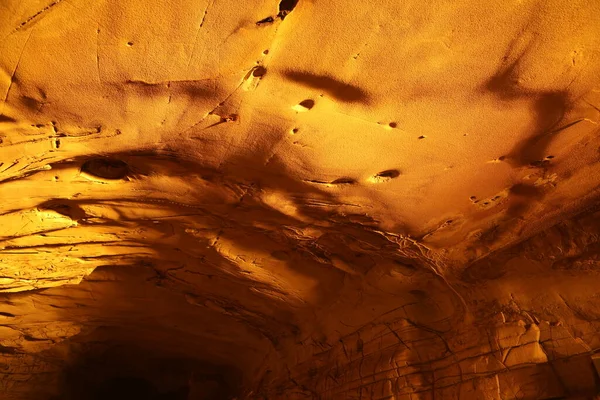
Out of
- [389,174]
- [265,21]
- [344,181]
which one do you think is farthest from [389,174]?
[265,21]

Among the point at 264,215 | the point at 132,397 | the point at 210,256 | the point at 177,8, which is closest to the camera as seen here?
the point at 177,8

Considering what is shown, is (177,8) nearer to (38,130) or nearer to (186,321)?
(38,130)

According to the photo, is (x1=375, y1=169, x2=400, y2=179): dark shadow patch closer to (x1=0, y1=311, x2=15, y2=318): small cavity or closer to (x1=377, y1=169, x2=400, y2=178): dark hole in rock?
(x1=377, y1=169, x2=400, y2=178): dark hole in rock

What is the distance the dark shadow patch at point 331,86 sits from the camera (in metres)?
1.90

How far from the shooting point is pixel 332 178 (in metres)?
2.59

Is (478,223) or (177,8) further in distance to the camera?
(478,223)

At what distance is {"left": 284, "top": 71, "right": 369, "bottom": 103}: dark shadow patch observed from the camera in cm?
190

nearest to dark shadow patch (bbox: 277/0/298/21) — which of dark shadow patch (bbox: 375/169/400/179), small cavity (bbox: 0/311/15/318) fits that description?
dark shadow patch (bbox: 375/169/400/179)

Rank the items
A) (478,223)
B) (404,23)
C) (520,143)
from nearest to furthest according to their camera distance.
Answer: (404,23), (520,143), (478,223)

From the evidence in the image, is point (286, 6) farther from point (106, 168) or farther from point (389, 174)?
point (106, 168)

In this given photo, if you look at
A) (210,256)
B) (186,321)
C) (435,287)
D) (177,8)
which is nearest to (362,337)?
(435,287)

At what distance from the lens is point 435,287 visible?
3.44 meters

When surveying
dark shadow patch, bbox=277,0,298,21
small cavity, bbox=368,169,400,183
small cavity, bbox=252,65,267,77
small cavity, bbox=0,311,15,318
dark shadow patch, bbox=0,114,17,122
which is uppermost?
dark shadow patch, bbox=277,0,298,21

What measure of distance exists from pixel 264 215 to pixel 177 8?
66.8 inches
